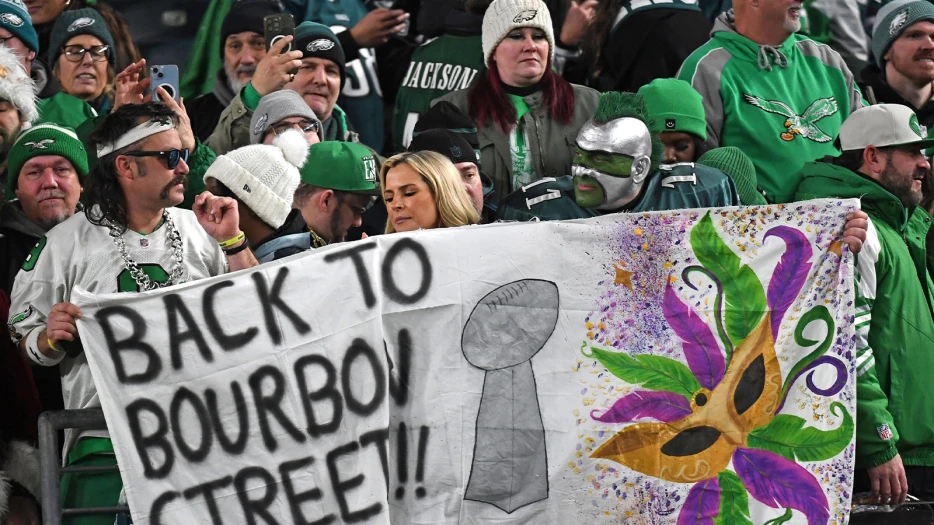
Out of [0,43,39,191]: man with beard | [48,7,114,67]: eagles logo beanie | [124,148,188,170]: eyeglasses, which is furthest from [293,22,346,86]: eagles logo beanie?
[124,148,188,170]: eyeglasses

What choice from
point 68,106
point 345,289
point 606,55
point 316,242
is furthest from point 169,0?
point 345,289

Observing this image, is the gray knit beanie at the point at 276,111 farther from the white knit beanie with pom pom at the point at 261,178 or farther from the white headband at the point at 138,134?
the white headband at the point at 138,134

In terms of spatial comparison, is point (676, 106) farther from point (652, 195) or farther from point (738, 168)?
point (652, 195)

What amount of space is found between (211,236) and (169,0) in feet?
13.2

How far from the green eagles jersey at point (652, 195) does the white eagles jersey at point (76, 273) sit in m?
1.56

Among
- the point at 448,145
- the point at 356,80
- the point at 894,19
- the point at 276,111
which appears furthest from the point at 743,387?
the point at 356,80

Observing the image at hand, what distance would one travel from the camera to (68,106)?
8.58m

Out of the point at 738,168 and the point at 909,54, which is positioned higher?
the point at 909,54

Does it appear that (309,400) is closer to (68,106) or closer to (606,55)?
(68,106)

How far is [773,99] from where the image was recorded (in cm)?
848

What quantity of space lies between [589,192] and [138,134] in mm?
1946

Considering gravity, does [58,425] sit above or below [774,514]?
above

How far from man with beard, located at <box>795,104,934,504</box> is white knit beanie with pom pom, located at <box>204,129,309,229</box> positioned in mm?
2348

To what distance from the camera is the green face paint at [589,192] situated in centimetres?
706
